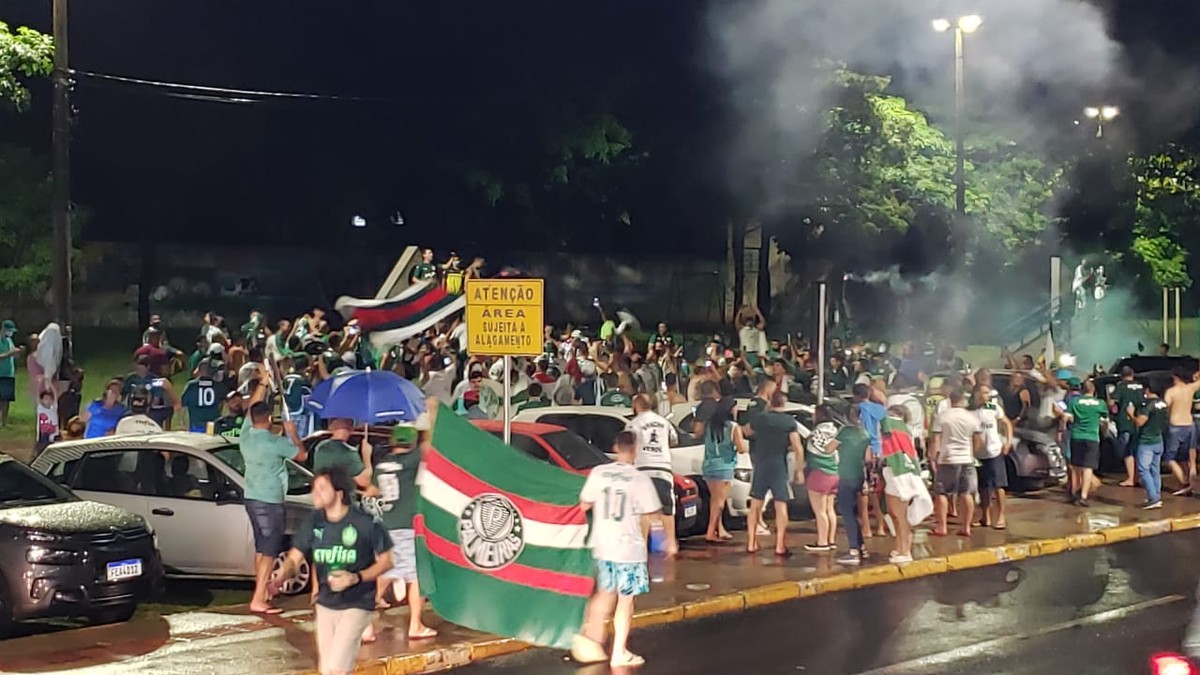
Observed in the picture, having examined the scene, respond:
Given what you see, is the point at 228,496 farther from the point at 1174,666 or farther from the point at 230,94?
the point at 230,94

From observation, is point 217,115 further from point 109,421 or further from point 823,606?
point 823,606

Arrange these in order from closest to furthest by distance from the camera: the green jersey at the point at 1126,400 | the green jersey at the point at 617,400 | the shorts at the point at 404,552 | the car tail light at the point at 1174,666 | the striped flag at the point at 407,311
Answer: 1. the car tail light at the point at 1174,666
2. the shorts at the point at 404,552
3. the green jersey at the point at 617,400
4. the green jersey at the point at 1126,400
5. the striped flag at the point at 407,311

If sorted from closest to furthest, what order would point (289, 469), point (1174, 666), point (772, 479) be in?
point (1174, 666) → point (289, 469) → point (772, 479)

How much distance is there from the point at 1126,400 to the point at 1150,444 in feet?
2.50

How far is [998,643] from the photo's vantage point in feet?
35.6

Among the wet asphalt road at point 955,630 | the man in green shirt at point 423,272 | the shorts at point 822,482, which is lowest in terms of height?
the wet asphalt road at point 955,630

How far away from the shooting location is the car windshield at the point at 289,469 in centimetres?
1270

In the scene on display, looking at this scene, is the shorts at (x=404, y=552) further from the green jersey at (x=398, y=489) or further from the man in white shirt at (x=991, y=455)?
the man in white shirt at (x=991, y=455)

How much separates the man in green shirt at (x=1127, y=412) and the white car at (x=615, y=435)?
578 cm

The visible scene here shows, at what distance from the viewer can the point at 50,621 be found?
1195 centimetres

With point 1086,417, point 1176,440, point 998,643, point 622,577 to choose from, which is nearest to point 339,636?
point 622,577

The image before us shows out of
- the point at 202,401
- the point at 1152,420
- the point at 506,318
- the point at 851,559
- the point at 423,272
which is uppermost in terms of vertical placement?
the point at 423,272


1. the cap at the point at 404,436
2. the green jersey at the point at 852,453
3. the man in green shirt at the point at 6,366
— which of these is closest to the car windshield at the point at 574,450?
the green jersey at the point at 852,453

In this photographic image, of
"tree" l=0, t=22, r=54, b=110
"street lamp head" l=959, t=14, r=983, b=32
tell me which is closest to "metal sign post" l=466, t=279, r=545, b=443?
"tree" l=0, t=22, r=54, b=110
